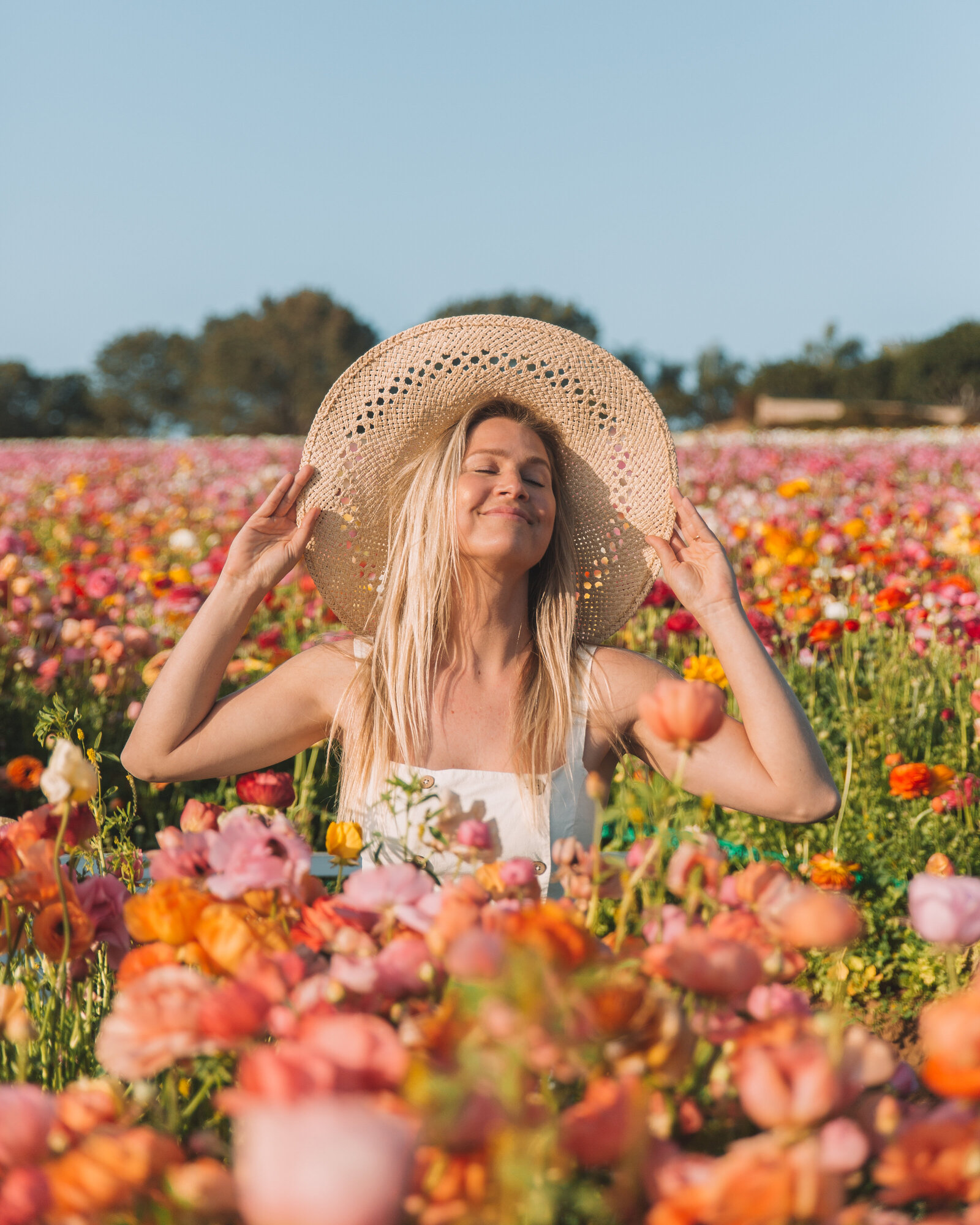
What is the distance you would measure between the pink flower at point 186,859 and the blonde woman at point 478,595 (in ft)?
2.95

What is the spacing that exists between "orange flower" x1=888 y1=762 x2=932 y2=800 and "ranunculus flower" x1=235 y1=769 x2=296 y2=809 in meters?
1.47

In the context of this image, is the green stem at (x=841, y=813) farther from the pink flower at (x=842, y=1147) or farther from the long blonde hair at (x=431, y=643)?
the pink flower at (x=842, y=1147)

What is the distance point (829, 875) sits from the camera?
2166 millimetres

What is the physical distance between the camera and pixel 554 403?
85.6 inches

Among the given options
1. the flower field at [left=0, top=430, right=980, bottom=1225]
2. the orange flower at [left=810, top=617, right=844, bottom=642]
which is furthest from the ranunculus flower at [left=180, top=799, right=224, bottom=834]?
the orange flower at [left=810, top=617, right=844, bottom=642]

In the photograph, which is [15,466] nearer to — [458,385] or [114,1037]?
[458,385]

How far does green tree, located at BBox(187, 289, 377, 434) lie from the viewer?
1837 inches

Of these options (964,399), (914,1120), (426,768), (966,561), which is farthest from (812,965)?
(964,399)

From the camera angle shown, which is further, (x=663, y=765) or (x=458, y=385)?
(x=458, y=385)

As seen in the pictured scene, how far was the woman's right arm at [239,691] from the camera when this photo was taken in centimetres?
182

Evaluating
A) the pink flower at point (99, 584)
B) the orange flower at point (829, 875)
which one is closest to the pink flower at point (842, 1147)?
the orange flower at point (829, 875)

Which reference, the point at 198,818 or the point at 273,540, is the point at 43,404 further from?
the point at 198,818

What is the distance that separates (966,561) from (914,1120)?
4.83 metres

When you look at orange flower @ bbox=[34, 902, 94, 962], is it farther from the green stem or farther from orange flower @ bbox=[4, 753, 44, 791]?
the green stem
